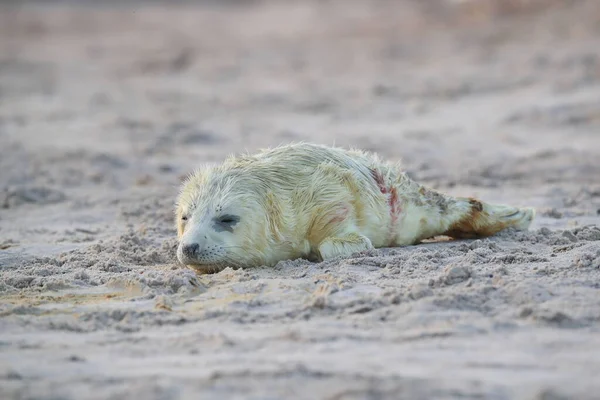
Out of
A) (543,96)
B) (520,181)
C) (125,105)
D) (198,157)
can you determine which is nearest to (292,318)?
(520,181)

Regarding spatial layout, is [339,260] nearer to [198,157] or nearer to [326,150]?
[326,150]

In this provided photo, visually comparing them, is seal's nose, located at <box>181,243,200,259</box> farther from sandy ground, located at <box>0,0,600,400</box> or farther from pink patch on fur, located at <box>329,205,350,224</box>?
pink patch on fur, located at <box>329,205,350,224</box>

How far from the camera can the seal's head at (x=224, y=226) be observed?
582 centimetres

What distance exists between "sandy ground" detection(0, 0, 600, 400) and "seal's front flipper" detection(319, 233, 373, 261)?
0.14 m

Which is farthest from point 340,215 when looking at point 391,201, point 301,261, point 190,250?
point 190,250

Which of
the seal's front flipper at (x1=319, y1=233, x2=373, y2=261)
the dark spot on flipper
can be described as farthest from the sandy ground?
the dark spot on flipper

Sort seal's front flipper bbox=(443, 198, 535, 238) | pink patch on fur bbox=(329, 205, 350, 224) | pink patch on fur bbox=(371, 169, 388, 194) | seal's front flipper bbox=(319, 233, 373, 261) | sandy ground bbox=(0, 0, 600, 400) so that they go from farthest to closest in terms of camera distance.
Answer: seal's front flipper bbox=(443, 198, 535, 238), pink patch on fur bbox=(371, 169, 388, 194), pink patch on fur bbox=(329, 205, 350, 224), seal's front flipper bbox=(319, 233, 373, 261), sandy ground bbox=(0, 0, 600, 400)

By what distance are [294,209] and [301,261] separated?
1.00 ft

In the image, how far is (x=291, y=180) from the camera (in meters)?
6.12

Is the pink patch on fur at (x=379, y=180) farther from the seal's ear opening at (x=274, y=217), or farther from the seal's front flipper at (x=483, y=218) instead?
the seal's ear opening at (x=274, y=217)

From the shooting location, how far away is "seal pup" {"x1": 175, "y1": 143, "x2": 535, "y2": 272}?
5.91 m

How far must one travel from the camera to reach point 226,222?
234 inches

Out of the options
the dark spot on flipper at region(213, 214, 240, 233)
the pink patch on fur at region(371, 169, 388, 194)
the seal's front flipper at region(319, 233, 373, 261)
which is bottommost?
the seal's front flipper at region(319, 233, 373, 261)

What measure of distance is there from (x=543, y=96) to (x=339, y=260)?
23.5ft
